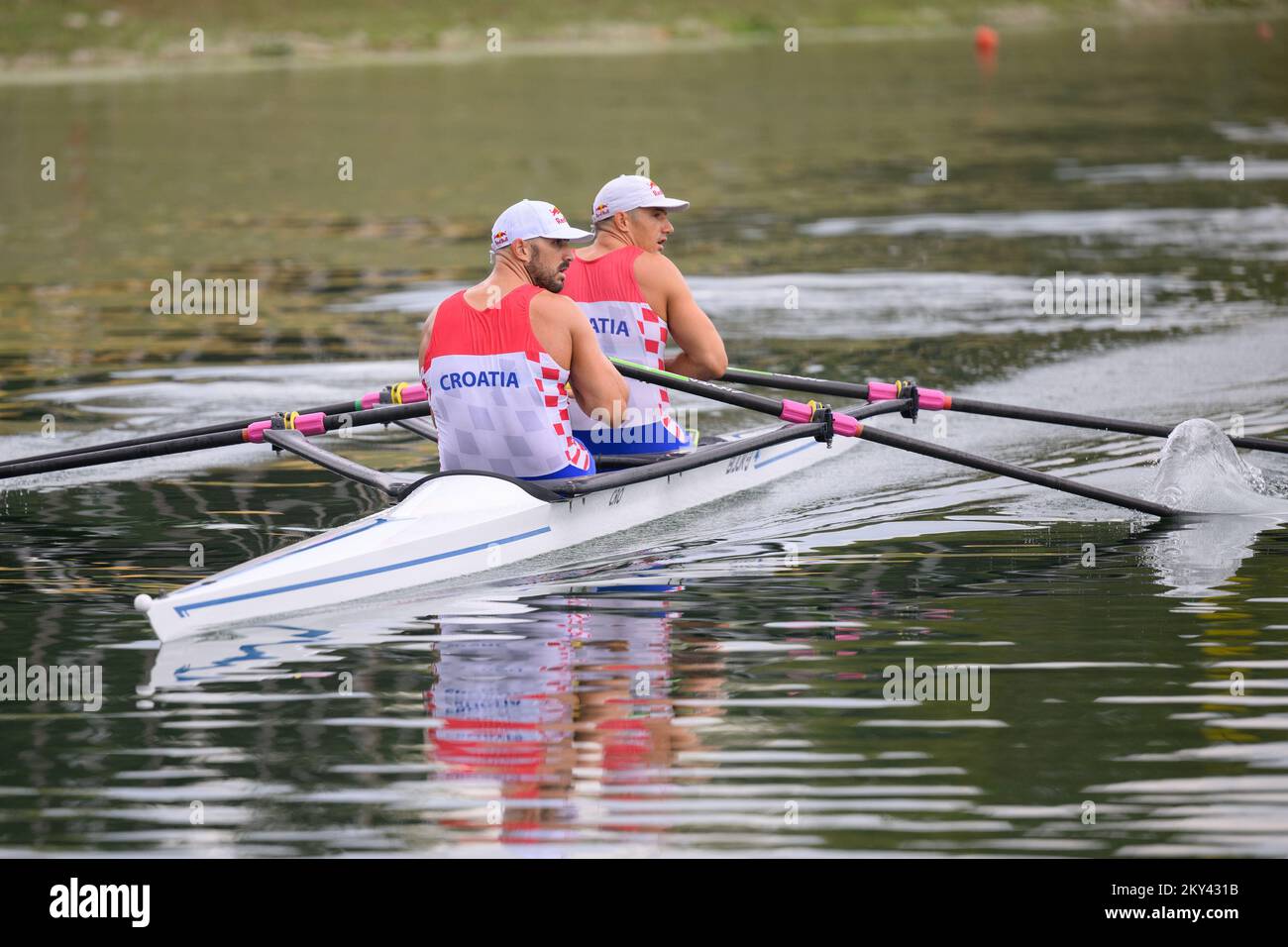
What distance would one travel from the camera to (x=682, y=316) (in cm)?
1107

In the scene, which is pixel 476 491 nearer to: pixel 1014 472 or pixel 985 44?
pixel 1014 472

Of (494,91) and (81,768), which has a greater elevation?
(494,91)

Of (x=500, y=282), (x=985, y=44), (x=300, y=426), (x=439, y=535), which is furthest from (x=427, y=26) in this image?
(x=439, y=535)

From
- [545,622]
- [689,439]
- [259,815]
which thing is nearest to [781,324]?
[689,439]

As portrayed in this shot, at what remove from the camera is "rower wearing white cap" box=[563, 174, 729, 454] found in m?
10.9

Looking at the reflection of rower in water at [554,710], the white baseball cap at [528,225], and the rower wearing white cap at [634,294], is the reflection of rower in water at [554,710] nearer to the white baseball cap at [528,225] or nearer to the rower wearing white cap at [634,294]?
the white baseball cap at [528,225]

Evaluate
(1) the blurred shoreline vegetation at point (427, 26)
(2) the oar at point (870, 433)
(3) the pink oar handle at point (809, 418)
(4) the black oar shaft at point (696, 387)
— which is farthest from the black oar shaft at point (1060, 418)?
(1) the blurred shoreline vegetation at point (427, 26)

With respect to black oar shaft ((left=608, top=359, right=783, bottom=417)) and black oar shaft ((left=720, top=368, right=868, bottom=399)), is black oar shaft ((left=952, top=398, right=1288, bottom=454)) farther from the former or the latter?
black oar shaft ((left=608, top=359, right=783, bottom=417))

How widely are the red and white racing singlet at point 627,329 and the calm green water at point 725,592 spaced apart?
614 millimetres

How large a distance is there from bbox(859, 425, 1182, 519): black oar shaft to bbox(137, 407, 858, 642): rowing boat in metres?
0.44

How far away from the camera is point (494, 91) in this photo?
4362 centimetres

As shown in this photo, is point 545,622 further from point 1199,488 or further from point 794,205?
point 794,205

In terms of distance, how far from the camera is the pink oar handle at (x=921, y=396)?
449 inches

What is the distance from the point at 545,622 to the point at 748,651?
1031 mm
